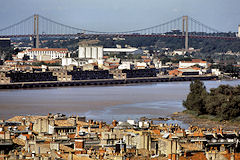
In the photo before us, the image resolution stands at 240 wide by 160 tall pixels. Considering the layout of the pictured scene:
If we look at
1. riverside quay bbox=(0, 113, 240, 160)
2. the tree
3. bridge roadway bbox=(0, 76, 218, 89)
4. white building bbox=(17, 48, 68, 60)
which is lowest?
bridge roadway bbox=(0, 76, 218, 89)

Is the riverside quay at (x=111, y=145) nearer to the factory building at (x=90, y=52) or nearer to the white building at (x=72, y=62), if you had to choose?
the white building at (x=72, y=62)

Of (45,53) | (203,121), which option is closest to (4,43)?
(45,53)

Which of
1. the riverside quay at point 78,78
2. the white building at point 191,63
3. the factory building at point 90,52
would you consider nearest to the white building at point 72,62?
the riverside quay at point 78,78

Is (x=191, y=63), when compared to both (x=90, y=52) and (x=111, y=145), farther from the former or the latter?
(x=111, y=145)

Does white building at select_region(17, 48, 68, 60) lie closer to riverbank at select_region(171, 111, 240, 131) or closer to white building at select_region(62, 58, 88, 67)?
white building at select_region(62, 58, 88, 67)

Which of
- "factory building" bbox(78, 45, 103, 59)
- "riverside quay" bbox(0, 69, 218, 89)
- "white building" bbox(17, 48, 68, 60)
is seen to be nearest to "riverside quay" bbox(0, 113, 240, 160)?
"riverside quay" bbox(0, 69, 218, 89)

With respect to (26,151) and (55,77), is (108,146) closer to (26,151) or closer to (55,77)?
(26,151)

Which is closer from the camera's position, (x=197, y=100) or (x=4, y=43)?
(x=197, y=100)
